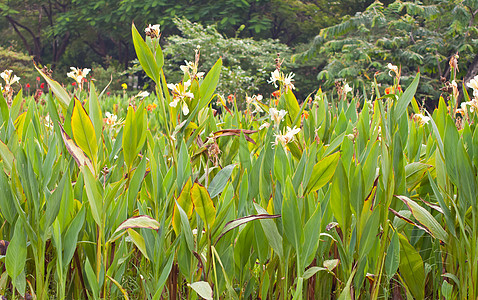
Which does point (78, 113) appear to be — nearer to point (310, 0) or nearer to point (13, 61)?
point (13, 61)

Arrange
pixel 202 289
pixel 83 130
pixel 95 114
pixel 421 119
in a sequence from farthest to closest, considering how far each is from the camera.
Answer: pixel 421 119, pixel 95 114, pixel 83 130, pixel 202 289

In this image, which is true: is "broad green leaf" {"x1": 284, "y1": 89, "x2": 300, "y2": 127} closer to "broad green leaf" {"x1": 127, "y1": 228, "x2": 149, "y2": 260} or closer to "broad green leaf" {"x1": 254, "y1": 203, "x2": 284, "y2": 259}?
"broad green leaf" {"x1": 254, "y1": 203, "x2": 284, "y2": 259}

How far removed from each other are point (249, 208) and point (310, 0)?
1956 cm

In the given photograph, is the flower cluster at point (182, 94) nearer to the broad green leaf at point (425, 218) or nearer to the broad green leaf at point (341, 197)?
the broad green leaf at point (341, 197)

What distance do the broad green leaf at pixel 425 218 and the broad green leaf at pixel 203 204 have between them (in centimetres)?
46

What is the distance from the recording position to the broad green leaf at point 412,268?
3.67 ft

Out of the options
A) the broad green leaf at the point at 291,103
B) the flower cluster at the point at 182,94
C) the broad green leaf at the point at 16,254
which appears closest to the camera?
the broad green leaf at the point at 16,254

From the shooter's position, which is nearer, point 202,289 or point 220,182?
point 202,289

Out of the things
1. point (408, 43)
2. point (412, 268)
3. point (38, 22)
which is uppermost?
point (412, 268)

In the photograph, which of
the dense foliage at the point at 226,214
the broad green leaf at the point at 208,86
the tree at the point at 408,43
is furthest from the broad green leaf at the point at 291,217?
the tree at the point at 408,43

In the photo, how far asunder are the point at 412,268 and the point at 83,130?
90 centimetres

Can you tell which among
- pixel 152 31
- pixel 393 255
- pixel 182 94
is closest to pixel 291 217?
pixel 393 255

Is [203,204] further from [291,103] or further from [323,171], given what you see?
[291,103]

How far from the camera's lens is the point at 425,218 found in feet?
3.47
